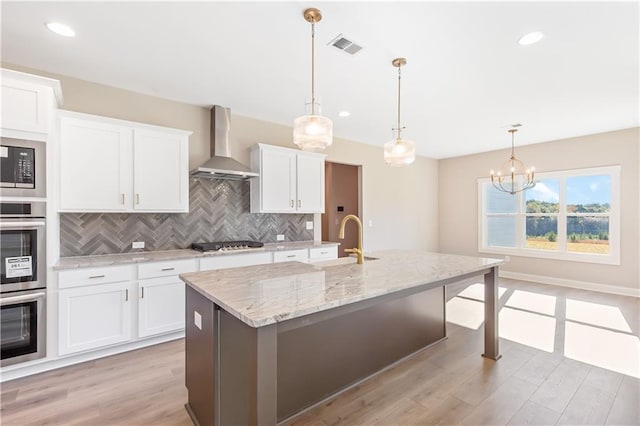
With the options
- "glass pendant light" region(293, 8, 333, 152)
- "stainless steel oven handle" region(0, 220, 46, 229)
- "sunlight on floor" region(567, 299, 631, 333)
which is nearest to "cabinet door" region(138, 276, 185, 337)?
"stainless steel oven handle" region(0, 220, 46, 229)

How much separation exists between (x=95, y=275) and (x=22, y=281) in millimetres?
474

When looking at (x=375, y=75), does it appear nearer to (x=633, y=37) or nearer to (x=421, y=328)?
(x=633, y=37)

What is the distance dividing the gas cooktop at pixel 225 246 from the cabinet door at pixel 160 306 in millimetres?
520

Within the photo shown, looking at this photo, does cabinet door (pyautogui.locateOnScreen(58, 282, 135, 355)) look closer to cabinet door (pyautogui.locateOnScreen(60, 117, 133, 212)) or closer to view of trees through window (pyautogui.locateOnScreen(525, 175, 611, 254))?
cabinet door (pyautogui.locateOnScreen(60, 117, 133, 212))

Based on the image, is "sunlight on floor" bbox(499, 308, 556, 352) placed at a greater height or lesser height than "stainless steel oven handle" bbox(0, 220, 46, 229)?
lesser

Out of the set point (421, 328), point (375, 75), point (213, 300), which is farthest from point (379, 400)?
point (375, 75)

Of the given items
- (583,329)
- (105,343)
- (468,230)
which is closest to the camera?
(105,343)

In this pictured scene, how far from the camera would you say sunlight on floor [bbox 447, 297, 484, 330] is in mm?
3680

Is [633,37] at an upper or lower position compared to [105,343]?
upper

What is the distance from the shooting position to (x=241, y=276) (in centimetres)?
205

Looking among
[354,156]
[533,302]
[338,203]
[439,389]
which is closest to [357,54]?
[439,389]

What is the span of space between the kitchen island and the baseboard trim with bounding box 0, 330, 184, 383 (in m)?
1.34

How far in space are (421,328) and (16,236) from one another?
11.7 ft

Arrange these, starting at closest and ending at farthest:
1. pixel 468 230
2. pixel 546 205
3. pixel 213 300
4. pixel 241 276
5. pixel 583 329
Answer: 1. pixel 213 300
2. pixel 241 276
3. pixel 583 329
4. pixel 546 205
5. pixel 468 230
